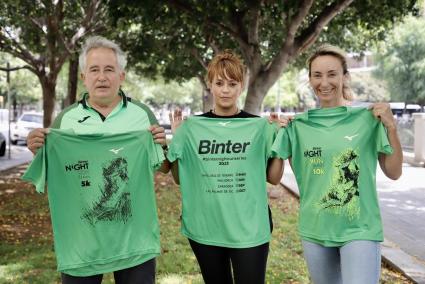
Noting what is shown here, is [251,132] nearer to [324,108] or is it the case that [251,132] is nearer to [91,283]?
[324,108]

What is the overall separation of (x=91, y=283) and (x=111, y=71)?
1.33 meters

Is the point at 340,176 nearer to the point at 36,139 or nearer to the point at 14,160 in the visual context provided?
the point at 36,139

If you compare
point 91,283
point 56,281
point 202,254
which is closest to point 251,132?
point 202,254

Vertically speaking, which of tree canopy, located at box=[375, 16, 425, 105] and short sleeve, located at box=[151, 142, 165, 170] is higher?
tree canopy, located at box=[375, 16, 425, 105]

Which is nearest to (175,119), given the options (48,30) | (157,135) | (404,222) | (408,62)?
(157,135)

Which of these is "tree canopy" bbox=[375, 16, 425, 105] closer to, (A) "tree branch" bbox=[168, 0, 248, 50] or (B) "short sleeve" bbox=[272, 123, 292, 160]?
(A) "tree branch" bbox=[168, 0, 248, 50]

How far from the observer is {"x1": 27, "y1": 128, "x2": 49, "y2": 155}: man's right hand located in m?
2.90

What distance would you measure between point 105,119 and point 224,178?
0.86 metres

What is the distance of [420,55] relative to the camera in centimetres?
4644

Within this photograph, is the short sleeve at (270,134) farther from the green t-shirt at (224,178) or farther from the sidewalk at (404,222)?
the sidewalk at (404,222)

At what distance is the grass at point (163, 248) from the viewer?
17.7ft

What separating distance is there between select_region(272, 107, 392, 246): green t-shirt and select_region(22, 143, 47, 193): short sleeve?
4.84ft

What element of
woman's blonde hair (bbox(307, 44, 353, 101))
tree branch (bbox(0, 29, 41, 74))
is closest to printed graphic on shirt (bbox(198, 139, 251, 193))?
woman's blonde hair (bbox(307, 44, 353, 101))

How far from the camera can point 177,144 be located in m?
3.25
